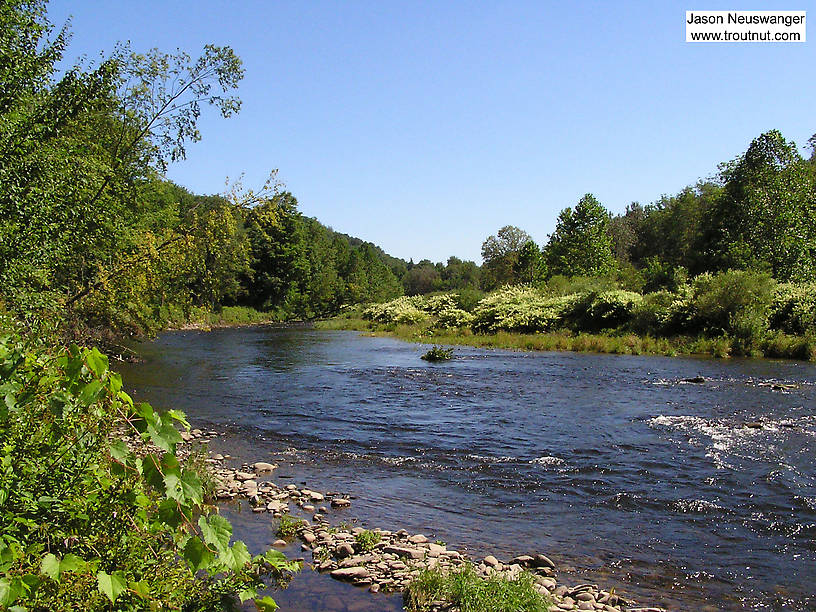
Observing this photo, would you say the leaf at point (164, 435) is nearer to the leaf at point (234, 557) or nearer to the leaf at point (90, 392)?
the leaf at point (90, 392)

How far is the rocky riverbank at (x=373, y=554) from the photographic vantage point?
6.24m

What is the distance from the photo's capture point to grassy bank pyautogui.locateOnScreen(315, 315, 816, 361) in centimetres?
2795

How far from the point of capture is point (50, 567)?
9.75 feet

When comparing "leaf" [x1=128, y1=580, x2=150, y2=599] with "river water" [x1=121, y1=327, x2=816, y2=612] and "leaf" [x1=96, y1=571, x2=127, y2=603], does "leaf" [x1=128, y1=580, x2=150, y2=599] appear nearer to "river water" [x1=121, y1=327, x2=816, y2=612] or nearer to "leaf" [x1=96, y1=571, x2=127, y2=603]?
"leaf" [x1=96, y1=571, x2=127, y2=603]

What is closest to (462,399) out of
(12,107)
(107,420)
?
(12,107)

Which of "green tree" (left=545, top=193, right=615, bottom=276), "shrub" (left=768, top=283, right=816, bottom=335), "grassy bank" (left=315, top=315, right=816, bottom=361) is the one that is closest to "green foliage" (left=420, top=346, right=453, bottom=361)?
"grassy bank" (left=315, top=315, right=816, bottom=361)

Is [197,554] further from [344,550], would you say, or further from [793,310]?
[793,310]

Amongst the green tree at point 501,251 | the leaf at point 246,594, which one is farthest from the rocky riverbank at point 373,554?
the green tree at point 501,251

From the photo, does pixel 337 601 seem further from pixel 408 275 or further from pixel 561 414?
pixel 408 275

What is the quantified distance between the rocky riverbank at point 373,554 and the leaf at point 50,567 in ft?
12.2

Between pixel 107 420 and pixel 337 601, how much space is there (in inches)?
132

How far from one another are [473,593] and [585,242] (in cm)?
5833

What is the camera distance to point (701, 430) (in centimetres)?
1359

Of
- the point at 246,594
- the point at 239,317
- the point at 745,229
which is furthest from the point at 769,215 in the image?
the point at 239,317
